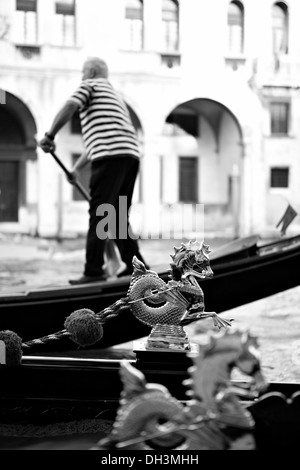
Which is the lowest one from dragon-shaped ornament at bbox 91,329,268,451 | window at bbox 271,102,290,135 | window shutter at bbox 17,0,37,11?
dragon-shaped ornament at bbox 91,329,268,451

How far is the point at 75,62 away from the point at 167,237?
6.66 ft

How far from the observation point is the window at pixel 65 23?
7789 mm

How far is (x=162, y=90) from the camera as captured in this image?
826 centimetres

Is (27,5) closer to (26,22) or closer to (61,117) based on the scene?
(26,22)

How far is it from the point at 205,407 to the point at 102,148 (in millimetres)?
1729

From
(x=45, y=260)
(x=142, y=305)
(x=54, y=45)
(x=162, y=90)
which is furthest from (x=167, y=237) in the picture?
(x=142, y=305)

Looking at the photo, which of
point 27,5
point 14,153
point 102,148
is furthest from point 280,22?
point 102,148

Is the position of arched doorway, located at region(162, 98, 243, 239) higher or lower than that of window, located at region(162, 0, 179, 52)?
lower

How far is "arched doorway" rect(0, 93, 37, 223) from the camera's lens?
28.0 feet

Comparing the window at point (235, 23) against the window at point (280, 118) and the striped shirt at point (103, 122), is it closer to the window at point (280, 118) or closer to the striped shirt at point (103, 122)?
the window at point (280, 118)

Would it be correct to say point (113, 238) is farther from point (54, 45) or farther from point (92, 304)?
point (54, 45)

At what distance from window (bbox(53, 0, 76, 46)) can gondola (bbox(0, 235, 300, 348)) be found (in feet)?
21.2

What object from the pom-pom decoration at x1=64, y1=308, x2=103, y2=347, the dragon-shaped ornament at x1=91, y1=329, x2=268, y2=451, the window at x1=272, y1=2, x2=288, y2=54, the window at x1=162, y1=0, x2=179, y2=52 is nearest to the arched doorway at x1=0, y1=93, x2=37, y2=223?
the window at x1=162, y1=0, x2=179, y2=52

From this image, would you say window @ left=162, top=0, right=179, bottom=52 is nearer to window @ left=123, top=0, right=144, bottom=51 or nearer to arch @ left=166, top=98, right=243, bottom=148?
window @ left=123, top=0, right=144, bottom=51
